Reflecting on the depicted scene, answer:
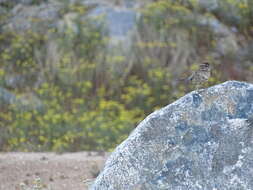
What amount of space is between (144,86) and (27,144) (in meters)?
2.66

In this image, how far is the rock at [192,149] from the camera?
3.51 metres

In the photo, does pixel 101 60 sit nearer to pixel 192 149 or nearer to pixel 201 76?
pixel 201 76

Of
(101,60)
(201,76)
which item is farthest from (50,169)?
(101,60)

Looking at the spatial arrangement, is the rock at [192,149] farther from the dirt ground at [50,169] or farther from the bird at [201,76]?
the dirt ground at [50,169]

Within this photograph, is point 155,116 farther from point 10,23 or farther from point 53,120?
point 10,23

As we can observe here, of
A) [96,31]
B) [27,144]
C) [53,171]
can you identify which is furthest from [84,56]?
[53,171]

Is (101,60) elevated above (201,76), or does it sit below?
below

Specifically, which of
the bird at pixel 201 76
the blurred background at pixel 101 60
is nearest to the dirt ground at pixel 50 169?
the blurred background at pixel 101 60

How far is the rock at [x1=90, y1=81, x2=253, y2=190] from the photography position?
3.51 metres

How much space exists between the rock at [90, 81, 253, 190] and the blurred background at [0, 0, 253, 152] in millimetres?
5140

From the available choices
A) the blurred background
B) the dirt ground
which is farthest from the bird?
the blurred background

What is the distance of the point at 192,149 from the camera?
3607mm

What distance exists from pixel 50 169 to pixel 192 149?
3.58m

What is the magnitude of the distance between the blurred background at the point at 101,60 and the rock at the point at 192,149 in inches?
202
